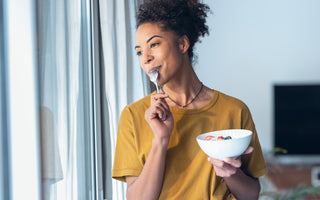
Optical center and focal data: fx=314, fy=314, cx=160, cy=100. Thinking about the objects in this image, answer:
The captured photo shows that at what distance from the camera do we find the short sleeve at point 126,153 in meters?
0.81

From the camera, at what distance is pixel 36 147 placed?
0.74 metres

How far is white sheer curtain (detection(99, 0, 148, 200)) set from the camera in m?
1.22

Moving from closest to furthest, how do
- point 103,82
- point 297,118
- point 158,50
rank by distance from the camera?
point 158,50
point 103,82
point 297,118

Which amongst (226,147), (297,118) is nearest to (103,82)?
(226,147)

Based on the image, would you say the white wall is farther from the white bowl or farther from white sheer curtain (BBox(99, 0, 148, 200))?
the white bowl

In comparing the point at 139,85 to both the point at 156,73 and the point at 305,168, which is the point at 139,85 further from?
the point at 305,168

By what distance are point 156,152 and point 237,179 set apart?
225 millimetres

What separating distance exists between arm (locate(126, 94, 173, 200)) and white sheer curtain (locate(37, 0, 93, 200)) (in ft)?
0.81

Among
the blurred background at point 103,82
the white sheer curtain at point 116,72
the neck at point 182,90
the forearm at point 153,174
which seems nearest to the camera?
the blurred background at point 103,82

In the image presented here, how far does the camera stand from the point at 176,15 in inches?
32.1

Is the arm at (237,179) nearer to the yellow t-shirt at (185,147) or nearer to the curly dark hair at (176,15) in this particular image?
the yellow t-shirt at (185,147)

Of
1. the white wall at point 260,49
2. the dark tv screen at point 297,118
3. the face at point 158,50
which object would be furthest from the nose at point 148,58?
the dark tv screen at point 297,118

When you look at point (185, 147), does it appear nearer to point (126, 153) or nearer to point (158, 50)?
point (126, 153)

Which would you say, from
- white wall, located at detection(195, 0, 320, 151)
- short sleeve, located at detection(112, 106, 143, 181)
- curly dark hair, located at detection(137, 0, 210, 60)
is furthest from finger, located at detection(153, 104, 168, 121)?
white wall, located at detection(195, 0, 320, 151)
